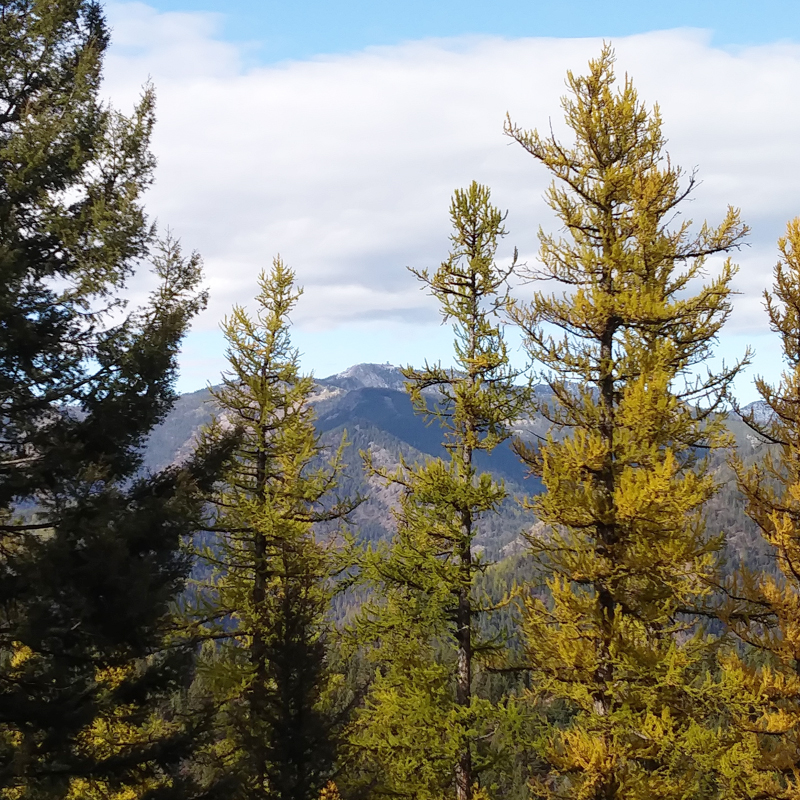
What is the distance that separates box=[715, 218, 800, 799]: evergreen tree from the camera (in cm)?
1163

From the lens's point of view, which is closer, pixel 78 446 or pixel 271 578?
pixel 78 446

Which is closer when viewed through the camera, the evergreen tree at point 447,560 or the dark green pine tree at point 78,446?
the dark green pine tree at point 78,446

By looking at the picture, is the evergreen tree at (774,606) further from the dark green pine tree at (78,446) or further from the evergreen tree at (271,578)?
the dark green pine tree at (78,446)


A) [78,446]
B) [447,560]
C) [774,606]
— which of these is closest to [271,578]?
[447,560]

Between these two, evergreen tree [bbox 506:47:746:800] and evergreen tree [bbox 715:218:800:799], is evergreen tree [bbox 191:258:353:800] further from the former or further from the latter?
evergreen tree [bbox 715:218:800:799]

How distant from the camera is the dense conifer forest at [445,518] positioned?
A: 8281mm

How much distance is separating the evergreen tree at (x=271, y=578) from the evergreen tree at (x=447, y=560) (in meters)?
1.46

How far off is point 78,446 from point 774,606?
11.5 metres

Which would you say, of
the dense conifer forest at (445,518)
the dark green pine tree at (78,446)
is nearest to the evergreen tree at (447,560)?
the dense conifer forest at (445,518)

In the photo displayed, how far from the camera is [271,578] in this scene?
15258mm

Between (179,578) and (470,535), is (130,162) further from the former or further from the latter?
(470,535)

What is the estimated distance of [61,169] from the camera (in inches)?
402

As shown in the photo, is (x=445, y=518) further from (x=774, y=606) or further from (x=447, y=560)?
(x=774, y=606)

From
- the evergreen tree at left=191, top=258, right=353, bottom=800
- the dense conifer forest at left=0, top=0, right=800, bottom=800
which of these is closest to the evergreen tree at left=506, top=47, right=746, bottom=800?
the dense conifer forest at left=0, top=0, right=800, bottom=800
